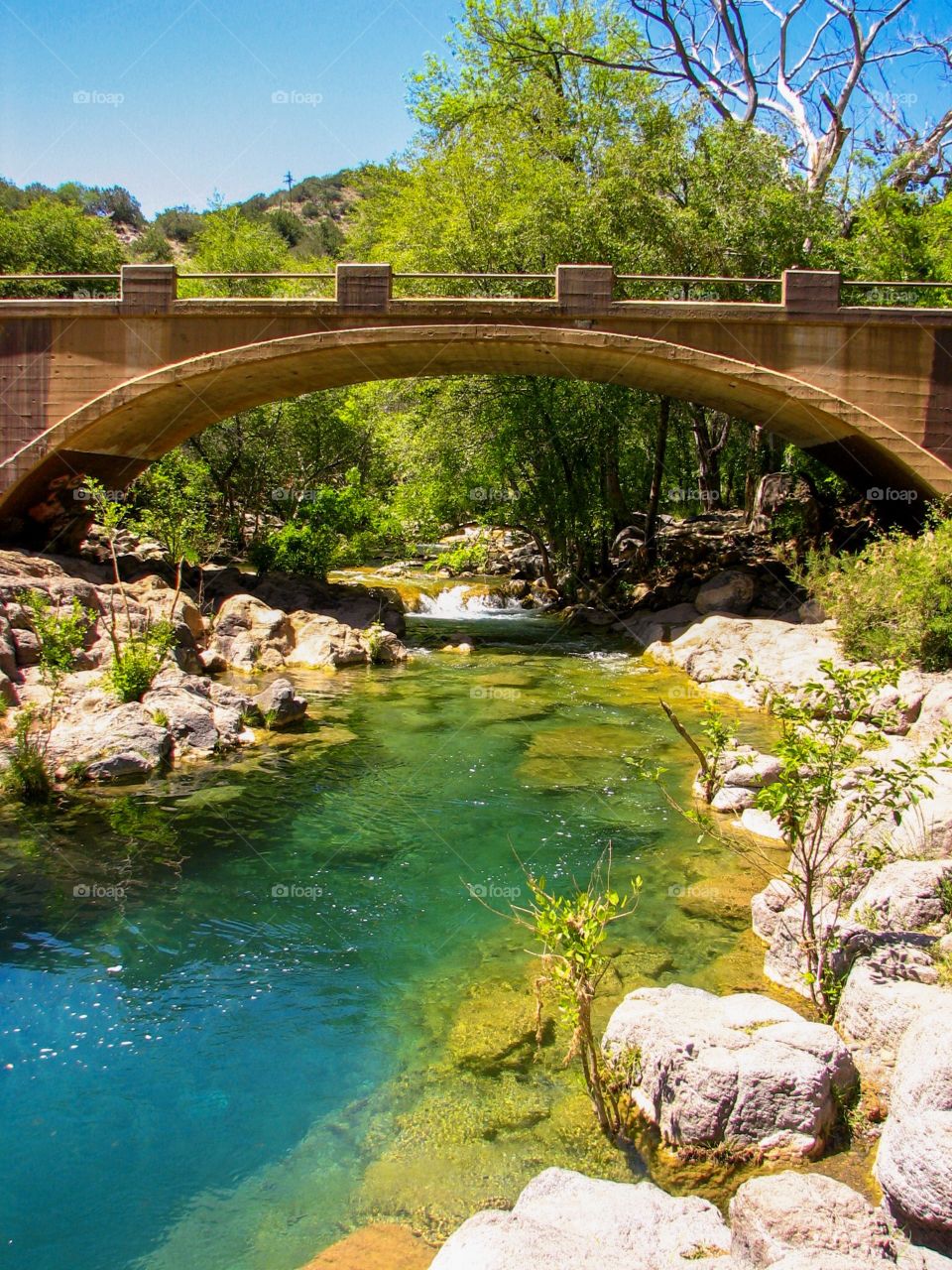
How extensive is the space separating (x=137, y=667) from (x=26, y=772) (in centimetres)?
245

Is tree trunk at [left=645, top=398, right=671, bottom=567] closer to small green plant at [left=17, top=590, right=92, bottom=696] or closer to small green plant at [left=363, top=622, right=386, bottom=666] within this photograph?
small green plant at [left=363, top=622, right=386, bottom=666]

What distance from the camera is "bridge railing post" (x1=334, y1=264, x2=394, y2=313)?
52.5 feet

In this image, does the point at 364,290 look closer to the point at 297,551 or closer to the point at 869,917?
the point at 297,551

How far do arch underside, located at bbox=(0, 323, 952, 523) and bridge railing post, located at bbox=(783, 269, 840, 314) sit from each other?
1.23 m

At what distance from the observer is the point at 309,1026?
5.60m

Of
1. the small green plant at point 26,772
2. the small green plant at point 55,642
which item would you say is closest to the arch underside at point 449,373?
the small green plant at point 55,642

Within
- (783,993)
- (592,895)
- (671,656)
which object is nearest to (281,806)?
(592,895)

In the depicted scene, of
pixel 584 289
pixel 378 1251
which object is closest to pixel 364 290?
pixel 584 289

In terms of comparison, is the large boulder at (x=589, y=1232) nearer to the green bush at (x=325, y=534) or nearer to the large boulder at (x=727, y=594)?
the large boulder at (x=727, y=594)

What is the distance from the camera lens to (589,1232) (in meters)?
3.47

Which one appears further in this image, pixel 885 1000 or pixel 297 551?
pixel 297 551

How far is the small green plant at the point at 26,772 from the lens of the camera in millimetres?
9133

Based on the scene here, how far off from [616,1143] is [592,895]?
2877 mm

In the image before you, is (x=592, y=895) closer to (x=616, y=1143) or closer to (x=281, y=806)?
(x=616, y=1143)
